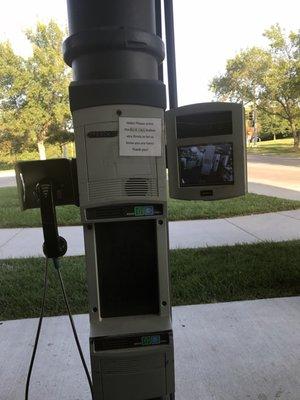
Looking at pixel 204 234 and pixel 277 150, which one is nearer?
pixel 204 234

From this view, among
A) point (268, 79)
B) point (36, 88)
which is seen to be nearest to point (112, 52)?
point (36, 88)

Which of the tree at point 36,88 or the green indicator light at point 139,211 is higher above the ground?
the tree at point 36,88

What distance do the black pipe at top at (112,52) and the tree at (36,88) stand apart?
61.2 feet

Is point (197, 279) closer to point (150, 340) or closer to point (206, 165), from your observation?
point (206, 165)

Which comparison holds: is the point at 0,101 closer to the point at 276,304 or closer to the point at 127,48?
the point at 276,304

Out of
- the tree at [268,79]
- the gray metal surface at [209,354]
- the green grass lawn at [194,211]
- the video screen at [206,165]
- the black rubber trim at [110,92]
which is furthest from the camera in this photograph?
the tree at [268,79]

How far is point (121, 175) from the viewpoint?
5.52 feet

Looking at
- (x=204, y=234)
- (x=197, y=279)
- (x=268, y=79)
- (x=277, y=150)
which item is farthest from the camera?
(x=277, y=150)

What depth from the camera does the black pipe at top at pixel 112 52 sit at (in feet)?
5.42

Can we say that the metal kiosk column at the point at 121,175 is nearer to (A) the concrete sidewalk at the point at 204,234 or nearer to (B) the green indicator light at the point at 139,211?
(B) the green indicator light at the point at 139,211

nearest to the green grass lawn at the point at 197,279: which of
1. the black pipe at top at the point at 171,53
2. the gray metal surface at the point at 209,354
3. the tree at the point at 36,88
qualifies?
the gray metal surface at the point at 209,354

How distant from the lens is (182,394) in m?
2.72

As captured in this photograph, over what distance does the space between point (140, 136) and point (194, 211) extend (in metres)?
7.28

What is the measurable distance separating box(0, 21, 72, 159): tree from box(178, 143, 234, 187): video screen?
60.5 feet
